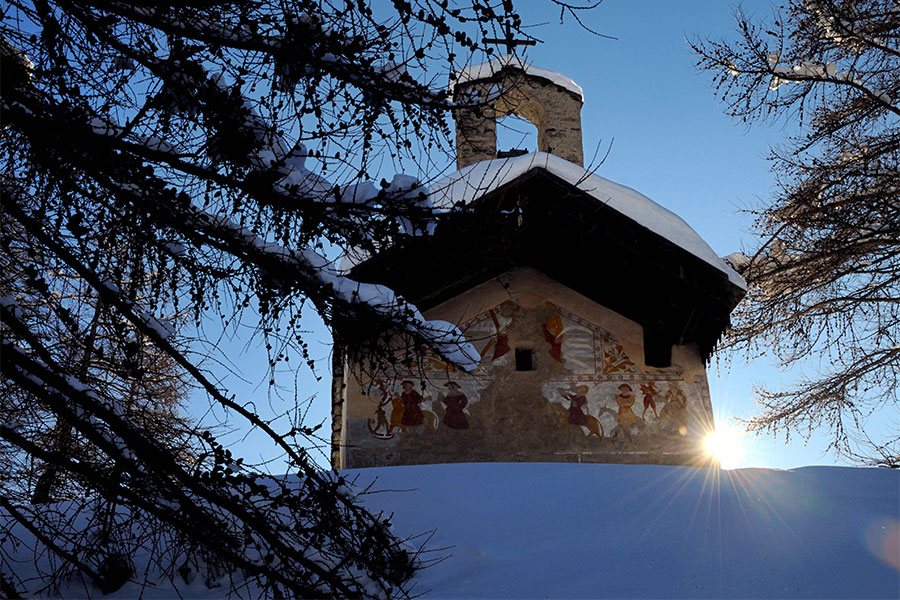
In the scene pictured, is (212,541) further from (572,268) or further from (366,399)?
(572,268)

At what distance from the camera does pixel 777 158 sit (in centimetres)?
925

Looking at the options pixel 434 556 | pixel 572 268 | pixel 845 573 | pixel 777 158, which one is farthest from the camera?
pixel 777 158

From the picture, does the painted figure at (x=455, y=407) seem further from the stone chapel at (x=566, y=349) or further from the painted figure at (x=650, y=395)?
the painted figure at (x=650, y=395)

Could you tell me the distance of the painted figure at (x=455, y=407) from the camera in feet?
26.4

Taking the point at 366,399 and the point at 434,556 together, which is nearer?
the point at 434,556

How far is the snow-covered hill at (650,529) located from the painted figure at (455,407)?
6.31 feet

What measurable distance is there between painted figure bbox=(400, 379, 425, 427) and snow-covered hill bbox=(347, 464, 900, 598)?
189cm

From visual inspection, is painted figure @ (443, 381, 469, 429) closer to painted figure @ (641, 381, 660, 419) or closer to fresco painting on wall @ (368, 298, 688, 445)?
fresco painting on wall @ (368, 298, 688, 445)

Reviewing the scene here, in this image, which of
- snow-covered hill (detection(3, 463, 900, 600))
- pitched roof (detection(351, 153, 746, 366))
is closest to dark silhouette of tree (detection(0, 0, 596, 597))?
snow-covered hill (detection(3, 463, 900, 600))

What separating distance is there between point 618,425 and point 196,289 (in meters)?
5.33

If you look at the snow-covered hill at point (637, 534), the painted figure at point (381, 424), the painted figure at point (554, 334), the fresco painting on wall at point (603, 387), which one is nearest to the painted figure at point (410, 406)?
the painted figure at point (381, 424)

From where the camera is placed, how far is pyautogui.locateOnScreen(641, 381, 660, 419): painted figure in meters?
8.20

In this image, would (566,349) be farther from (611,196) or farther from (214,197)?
(214,197)

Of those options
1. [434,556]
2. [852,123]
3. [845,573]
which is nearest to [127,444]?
[434,556]
